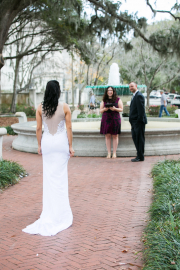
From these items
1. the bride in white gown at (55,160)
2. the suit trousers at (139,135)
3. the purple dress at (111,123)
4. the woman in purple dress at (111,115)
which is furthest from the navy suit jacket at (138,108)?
the bride in white gown at (55,160)

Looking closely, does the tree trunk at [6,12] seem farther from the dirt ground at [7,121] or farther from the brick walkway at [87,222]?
the dirt ground at [7,121]

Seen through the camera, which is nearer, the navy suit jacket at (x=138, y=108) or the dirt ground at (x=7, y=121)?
the navy suit jacket at (x=138, y=108)

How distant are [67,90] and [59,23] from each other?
102 feet

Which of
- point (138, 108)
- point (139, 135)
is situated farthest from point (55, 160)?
point (139, 135)

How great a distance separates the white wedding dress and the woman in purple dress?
468 centimetres

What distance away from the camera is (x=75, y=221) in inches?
189

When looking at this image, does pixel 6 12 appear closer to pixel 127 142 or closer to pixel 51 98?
pixel 127 142

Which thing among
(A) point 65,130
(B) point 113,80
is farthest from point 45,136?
(B) point 113,80

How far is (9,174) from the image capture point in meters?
6.94

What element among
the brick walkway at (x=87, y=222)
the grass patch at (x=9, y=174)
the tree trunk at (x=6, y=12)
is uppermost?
the tree trunk at (x=6, y=12)

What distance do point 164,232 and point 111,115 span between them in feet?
19.9

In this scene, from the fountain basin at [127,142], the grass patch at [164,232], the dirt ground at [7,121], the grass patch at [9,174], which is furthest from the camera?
the dirt ground at [7,121]

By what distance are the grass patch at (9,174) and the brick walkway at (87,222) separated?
0.53 feet

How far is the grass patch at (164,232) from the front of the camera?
121 inches
